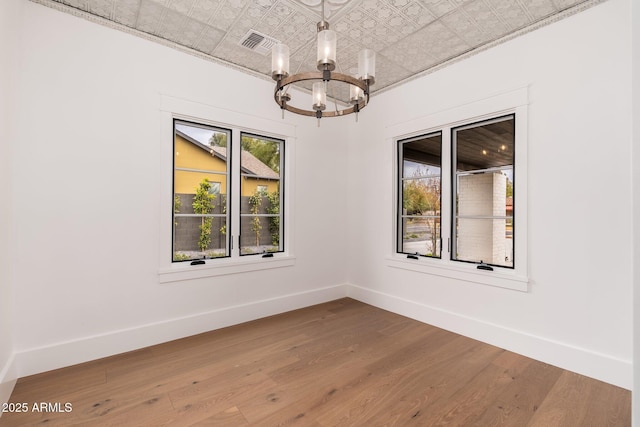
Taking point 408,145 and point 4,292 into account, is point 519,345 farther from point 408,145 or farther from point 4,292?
point 4,292

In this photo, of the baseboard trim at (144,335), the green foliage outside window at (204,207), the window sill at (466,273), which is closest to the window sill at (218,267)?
the green foliage outside window at (204,207)

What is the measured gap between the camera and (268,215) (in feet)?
12.9

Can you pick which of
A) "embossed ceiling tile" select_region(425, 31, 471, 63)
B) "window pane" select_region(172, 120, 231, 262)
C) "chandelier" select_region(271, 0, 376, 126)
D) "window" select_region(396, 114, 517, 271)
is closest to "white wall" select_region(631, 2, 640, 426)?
"chandelier" select_region(271, 0, 376, 126)

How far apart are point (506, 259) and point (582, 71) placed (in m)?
1.75

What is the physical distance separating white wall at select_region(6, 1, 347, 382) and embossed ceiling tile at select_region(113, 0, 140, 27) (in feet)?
0.51

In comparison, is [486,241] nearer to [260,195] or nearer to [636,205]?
[636,205]

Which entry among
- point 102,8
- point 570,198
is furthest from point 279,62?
point 570,198

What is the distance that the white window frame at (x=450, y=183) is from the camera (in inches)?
111

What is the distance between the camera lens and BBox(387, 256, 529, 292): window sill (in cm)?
284

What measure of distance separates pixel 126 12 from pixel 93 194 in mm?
1624

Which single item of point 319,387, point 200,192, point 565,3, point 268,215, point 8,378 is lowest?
point 319,387

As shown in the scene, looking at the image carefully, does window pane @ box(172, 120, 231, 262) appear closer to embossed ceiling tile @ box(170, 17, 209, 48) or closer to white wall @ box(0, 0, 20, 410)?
embossed ceiling tile @ box(170, 17, 209, 48)

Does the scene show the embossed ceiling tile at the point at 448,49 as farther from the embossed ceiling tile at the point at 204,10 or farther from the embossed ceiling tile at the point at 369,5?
the embossed ceiling tile at the point at 204,10

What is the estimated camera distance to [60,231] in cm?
253
